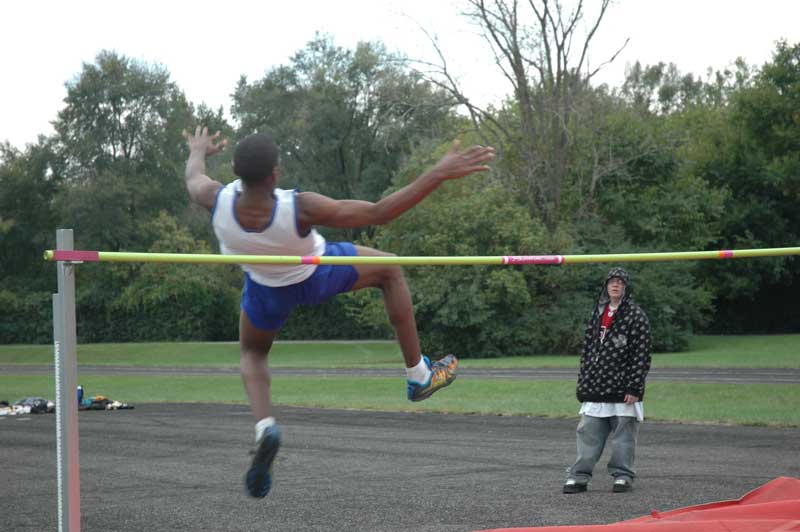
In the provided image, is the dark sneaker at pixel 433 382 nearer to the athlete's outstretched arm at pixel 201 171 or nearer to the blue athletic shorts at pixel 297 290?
the blue athletic shorts at pixel 297 290

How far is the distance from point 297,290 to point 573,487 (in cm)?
439

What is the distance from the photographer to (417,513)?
8148 mm

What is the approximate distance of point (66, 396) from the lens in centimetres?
489

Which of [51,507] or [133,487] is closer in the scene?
[51,507]

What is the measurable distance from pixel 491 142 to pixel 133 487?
1046 inches

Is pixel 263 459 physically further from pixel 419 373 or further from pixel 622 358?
pixel 622 358

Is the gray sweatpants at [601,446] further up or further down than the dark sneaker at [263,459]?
further down

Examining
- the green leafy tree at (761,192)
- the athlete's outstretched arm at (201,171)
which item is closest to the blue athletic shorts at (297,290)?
the athlete's outstretched arm at (201,171)

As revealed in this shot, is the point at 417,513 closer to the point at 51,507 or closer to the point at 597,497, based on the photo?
the point at 597,497

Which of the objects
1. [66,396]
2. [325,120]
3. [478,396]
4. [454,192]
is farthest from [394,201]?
[325,120]

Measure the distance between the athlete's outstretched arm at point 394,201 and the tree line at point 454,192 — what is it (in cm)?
2417

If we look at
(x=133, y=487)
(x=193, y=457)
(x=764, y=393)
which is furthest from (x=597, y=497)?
(x=764, y=393)

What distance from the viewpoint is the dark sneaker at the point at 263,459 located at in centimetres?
543

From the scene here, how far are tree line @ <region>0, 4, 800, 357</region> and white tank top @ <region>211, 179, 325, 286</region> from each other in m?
24.0
